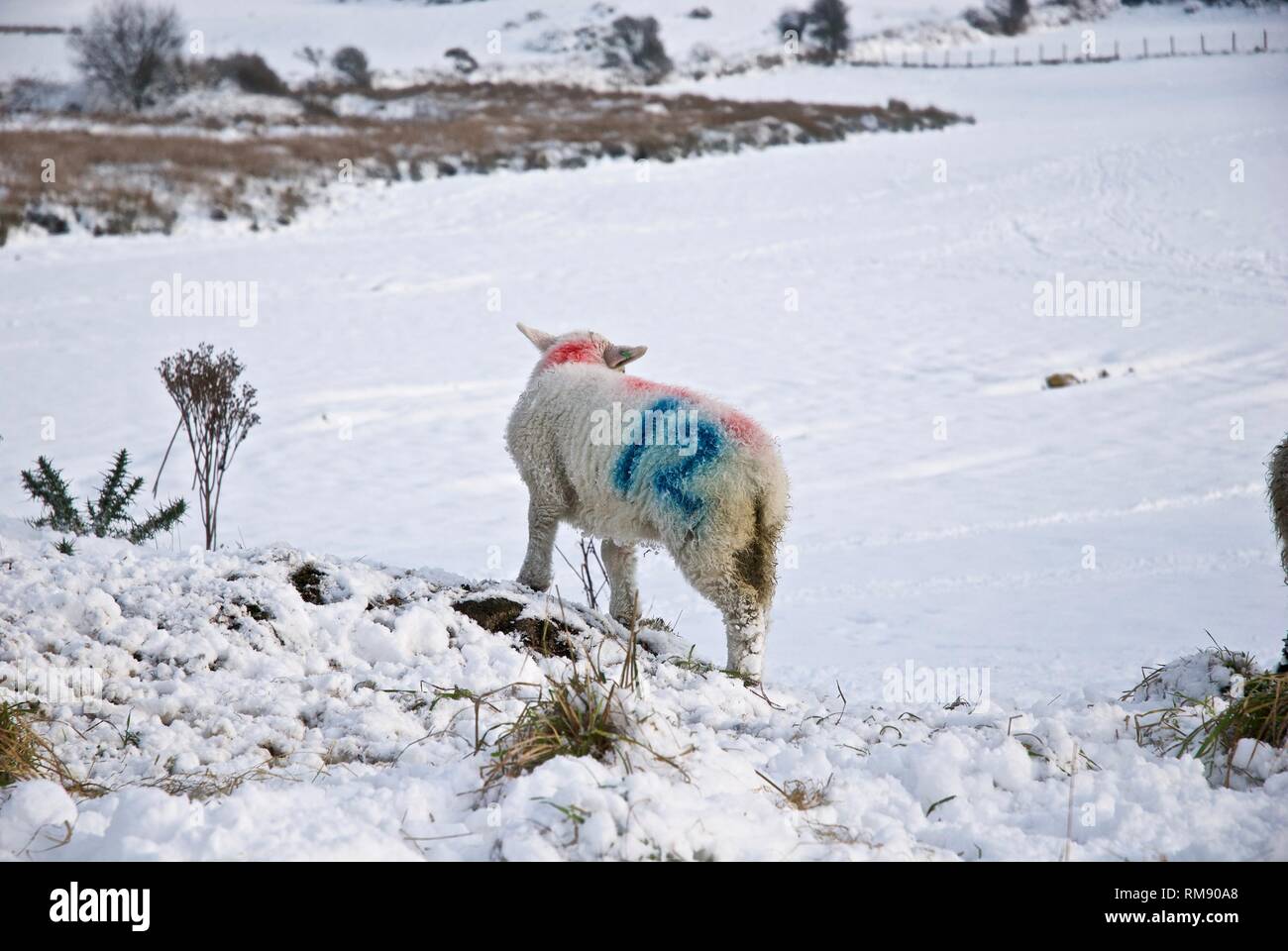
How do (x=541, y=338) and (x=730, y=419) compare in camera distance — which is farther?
(x=541, y=338)

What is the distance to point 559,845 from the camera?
301 cm

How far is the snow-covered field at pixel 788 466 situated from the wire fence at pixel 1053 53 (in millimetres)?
29024

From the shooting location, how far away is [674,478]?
16.8 feet

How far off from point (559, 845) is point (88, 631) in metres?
2.82

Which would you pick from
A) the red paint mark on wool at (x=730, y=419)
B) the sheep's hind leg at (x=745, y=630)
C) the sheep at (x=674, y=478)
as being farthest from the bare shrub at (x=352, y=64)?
the sheep's hind leg at (x=745, y=630)

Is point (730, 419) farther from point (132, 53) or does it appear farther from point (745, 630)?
point (132, 53)

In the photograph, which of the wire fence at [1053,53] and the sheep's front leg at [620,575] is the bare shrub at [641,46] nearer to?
the wire fence at [1053,53]

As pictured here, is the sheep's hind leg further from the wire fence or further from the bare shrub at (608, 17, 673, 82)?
the wire fence

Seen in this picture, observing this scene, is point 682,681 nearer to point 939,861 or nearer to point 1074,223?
point 939,861

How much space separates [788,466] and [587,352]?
674 centimetres

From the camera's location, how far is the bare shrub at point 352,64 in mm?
55562

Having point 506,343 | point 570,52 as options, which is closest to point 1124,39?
point 570,52

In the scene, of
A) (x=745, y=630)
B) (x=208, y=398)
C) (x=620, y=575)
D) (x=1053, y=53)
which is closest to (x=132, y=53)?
(x=208, y=398)

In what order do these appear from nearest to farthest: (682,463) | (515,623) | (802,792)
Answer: (802,792) < (682,463) < (515,623)
